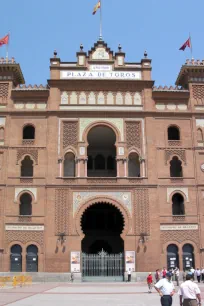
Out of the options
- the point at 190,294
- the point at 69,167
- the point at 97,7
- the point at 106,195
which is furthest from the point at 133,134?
the point at 190,294

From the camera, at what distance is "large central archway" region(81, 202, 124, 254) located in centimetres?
3481

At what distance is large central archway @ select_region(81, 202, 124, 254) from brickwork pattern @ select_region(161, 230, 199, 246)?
5.28 meters

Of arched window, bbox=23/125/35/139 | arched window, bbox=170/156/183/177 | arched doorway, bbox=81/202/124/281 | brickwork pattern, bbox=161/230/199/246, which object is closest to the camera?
brickwork pattern, bbox=161/230/199/246

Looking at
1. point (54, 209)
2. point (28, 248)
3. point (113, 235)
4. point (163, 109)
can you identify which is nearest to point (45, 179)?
point (54, 209)

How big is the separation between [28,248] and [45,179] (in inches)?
212

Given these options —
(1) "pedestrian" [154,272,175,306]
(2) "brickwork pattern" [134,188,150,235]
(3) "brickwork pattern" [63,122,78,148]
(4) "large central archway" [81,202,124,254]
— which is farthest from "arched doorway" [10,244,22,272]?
(1) "pedestrian" [154,272,175,306]

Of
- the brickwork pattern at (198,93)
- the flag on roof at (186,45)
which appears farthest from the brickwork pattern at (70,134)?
the flag on roof at (186,45)

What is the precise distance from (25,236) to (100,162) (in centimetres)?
1065

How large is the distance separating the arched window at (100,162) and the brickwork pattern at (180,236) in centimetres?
939

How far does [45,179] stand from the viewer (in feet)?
102

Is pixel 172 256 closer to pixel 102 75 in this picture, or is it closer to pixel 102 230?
pixel 102 230

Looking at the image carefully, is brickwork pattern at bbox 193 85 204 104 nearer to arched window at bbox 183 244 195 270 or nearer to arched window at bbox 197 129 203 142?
arched window at bbox 197 129 203 142

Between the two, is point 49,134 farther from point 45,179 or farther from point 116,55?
point 116,55

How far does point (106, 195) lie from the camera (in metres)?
30.8
